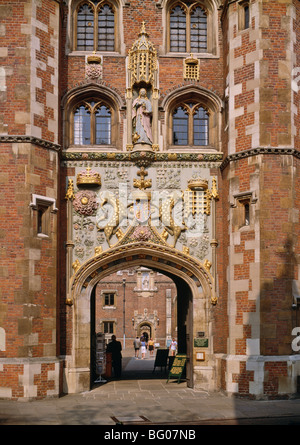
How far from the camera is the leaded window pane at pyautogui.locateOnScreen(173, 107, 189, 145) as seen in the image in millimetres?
22234

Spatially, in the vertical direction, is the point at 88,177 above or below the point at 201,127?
below

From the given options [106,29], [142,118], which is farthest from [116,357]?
[106,29]

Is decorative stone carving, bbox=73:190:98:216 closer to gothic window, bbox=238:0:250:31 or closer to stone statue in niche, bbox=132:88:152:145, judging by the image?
stone statue in niche, bbox=132:88:152:145

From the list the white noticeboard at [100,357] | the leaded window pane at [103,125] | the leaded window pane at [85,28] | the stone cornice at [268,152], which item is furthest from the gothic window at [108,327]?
the stone cornice at [268,152]

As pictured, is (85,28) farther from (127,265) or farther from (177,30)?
(127,265)

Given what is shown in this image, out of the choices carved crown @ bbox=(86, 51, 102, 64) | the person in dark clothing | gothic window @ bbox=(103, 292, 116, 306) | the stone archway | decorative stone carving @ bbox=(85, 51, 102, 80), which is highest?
carved crown @ bbox=(86, 51, 102, 64)

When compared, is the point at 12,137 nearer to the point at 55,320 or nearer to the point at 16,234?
the point at 16,234

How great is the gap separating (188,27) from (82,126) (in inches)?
189

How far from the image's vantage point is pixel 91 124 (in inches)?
869

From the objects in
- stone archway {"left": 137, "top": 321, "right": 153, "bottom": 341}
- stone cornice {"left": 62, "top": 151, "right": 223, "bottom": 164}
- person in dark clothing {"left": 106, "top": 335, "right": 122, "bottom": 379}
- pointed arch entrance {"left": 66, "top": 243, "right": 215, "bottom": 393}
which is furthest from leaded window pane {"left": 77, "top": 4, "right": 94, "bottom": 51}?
stone archway {"left": 137, "top": 321, "right": 153, "bottom": 341}

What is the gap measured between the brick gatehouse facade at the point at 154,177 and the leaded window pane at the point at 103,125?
45mm

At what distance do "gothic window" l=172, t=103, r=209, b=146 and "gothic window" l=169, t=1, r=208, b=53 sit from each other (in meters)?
1.95

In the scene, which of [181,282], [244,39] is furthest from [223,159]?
[181,282]

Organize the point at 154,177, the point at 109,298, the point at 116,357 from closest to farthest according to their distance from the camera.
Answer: the point at 154,177 → the point at 116,357 → the point at 109,298
